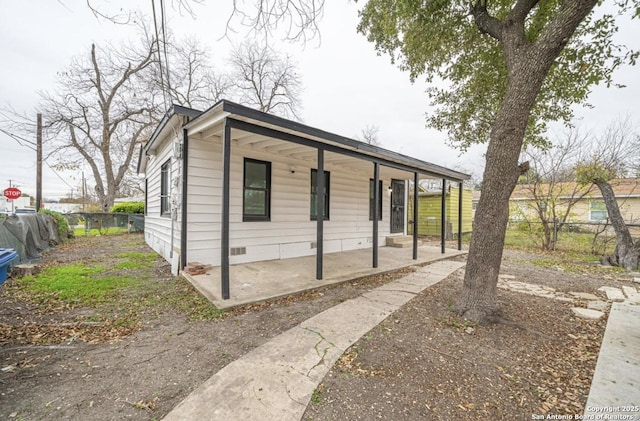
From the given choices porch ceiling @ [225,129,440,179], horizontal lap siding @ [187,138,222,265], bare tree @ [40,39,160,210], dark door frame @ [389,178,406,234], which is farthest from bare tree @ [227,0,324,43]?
bare tree @ [40,39,160,210]

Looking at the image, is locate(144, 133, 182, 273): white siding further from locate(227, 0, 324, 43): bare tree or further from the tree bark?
the tree bark

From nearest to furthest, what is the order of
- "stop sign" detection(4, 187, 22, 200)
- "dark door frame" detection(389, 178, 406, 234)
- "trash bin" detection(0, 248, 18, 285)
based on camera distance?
"trash bin" detection(0, 248, 18, 285) < "dark door frame" detection(389, 178, 406, 234) < "stop sign" detection(4, 187, 22, 200)

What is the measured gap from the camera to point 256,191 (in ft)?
19.6

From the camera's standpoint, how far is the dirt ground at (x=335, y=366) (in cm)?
179

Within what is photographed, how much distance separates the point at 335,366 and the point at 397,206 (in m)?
8.37

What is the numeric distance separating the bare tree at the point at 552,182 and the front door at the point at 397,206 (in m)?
3.92

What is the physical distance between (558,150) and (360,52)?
841 centimetres

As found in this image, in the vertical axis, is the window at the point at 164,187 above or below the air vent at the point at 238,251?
above

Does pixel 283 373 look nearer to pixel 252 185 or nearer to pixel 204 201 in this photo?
pixel 204 201

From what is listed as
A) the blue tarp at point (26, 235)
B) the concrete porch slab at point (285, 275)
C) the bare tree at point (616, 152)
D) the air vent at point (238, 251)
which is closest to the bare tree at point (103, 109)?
the blue tarp at point (26, 235)

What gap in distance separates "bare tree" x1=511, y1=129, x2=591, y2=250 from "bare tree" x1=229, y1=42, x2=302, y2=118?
14.2 m

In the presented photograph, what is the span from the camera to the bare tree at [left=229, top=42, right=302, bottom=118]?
1816cm

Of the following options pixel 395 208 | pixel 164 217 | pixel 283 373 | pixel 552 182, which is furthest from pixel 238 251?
pixel 552 182

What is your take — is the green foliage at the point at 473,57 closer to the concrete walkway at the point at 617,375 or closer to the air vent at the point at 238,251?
the concrete walkway at the point at 617,375
